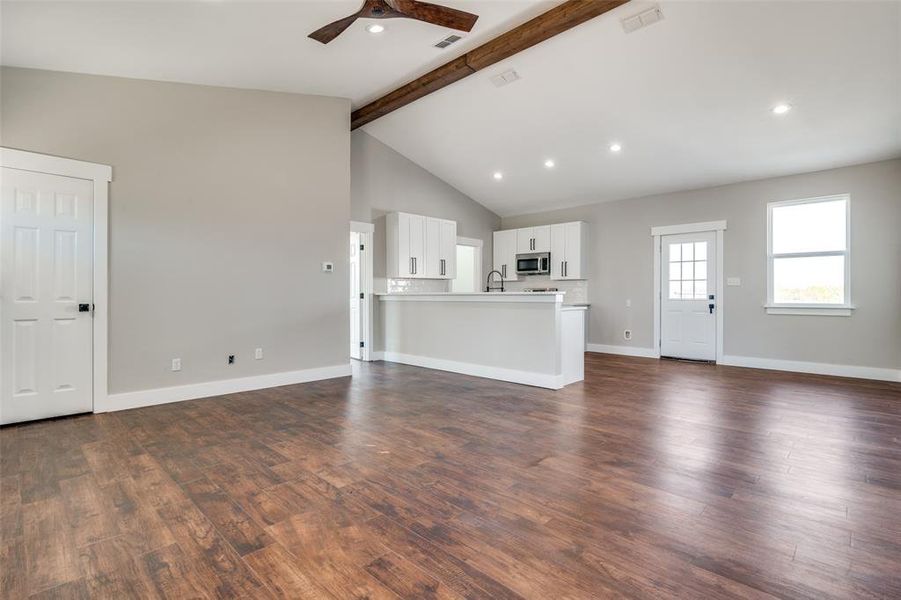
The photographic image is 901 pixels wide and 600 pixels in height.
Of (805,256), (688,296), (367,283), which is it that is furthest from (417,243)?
(805,256)

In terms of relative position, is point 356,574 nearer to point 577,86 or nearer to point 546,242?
point 577,86

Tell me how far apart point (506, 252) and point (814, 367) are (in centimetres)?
499

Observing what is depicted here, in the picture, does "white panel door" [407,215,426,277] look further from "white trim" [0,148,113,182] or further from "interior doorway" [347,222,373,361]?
"white trim" [0,148,113,182]

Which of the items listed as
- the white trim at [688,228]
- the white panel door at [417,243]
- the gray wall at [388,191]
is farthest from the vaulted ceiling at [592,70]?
the white panel door at [417,243]

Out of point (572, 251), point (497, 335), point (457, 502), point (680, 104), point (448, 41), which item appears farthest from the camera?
point (572, 251)

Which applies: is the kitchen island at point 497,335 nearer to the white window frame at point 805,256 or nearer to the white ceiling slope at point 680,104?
the white ceiling slope at point 680,104

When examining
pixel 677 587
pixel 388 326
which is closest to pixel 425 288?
pixel 388 326

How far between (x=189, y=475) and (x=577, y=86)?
16.5 feet

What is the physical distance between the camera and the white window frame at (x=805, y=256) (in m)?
5.49

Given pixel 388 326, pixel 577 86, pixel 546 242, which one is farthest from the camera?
pixel 546 242

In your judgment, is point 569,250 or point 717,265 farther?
point 569,250

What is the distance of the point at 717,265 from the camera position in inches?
255

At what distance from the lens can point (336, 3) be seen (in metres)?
3.44

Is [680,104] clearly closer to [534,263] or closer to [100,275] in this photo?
[534,263]
